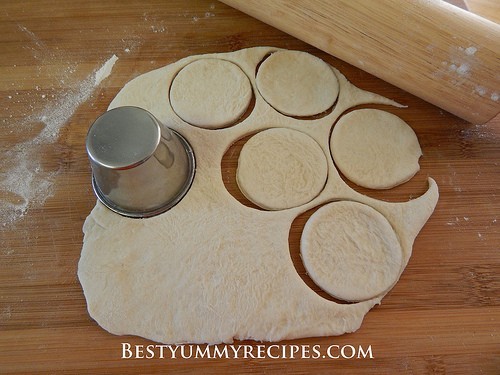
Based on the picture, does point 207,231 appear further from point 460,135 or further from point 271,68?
point 460,135

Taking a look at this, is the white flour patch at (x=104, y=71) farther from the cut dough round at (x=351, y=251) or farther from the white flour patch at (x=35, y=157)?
the cut dough round at (x=351, y=251)

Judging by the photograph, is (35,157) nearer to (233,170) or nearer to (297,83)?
(233,170)

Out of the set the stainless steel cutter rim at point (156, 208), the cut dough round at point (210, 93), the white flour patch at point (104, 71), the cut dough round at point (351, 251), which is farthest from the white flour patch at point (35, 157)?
the cut dough round at point (351, 251)

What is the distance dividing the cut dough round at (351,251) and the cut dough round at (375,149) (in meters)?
0.11

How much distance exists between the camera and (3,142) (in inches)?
53.7

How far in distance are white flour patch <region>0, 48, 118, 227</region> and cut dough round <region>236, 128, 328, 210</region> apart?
0.56 m

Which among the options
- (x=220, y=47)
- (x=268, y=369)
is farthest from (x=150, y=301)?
(x=220, y=47)

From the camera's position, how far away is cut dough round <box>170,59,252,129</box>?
1348mm

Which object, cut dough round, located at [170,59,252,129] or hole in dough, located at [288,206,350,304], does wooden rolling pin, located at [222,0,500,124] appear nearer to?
cut dough round, located at [170,59,252,129]

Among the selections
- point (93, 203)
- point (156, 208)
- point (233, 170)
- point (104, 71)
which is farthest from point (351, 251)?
point (104, 71)

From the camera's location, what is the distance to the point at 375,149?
1.30 meters

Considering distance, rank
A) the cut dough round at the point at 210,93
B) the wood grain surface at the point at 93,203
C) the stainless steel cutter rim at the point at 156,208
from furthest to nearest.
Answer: the cut dough round at the point at 210,93 < the stainless steel cutter rim at the point at 156,208 < the wood grain surface at the point at 93,203

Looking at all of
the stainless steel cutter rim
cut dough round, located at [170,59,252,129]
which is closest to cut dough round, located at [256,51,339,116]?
cut dough round, located at [170,59,252,129]

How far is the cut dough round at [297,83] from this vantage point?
1.37 metres
